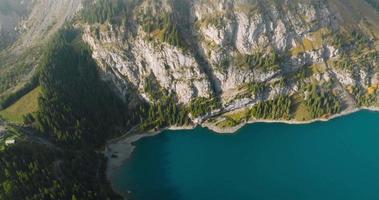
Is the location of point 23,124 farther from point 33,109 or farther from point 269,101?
point 269,101

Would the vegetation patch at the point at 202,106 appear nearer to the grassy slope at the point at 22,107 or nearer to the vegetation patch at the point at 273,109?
the vegetation patch at the point at 273,109

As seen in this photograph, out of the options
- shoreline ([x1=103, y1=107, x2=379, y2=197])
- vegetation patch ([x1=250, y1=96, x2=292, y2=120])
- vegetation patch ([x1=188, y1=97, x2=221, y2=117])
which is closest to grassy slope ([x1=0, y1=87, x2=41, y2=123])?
shoreline ([x1=103, y1=107, x2=379, y2=197])

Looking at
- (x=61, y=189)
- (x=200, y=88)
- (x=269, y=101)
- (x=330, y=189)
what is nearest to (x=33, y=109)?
(x=61, y=189)

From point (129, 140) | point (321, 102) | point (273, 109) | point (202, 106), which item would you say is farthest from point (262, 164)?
point (129, 140)

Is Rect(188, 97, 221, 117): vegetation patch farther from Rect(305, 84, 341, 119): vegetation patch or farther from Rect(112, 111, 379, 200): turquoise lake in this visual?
Rect(305, 84, 341, 119): vegetation patch

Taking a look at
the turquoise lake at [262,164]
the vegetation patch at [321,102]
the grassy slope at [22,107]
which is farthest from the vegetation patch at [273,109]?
the grassy slope at [22,107]
